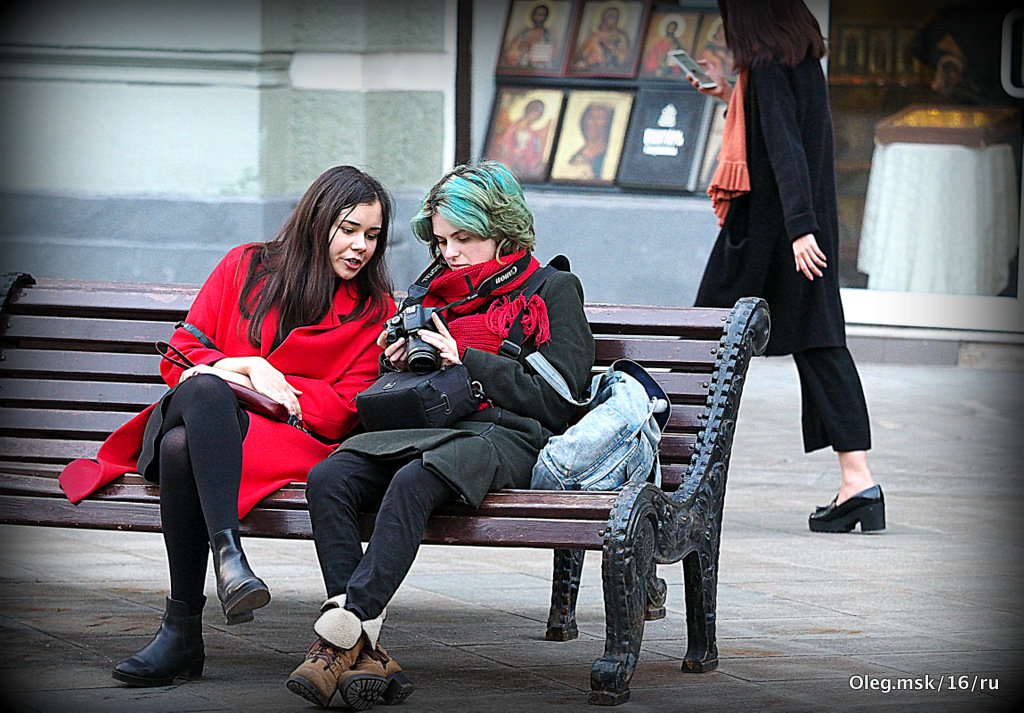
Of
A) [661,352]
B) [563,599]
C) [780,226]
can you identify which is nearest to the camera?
[661,352]

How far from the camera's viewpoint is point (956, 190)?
11188 mm

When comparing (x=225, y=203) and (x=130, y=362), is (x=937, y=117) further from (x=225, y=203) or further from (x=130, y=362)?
(x=130, y=362)

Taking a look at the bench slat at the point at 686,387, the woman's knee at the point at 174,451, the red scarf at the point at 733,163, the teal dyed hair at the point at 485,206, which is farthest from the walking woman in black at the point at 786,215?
the woman's knee at the point at 174,451

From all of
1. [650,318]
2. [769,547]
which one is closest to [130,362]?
[650,318]

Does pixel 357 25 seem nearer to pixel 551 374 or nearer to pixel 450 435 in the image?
pixel 551 374

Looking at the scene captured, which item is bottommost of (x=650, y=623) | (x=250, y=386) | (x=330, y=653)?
(x=650, y=623)

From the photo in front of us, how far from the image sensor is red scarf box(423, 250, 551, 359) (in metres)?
4.07

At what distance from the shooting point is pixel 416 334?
3951 mm

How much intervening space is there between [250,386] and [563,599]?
1035 mm

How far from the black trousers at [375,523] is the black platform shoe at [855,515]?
2704 millimetres

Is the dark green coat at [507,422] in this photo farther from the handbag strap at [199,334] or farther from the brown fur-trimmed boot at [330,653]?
the handbag strap at [199,334]

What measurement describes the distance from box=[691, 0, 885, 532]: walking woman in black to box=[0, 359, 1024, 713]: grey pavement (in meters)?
0.55

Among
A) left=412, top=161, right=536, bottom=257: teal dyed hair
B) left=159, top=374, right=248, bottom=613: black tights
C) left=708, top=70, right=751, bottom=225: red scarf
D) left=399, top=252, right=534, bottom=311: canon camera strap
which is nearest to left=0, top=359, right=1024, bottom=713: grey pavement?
left=159, top=374, right=248, bottom=613: black tights

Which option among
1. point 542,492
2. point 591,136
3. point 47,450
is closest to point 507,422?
point 542,492
